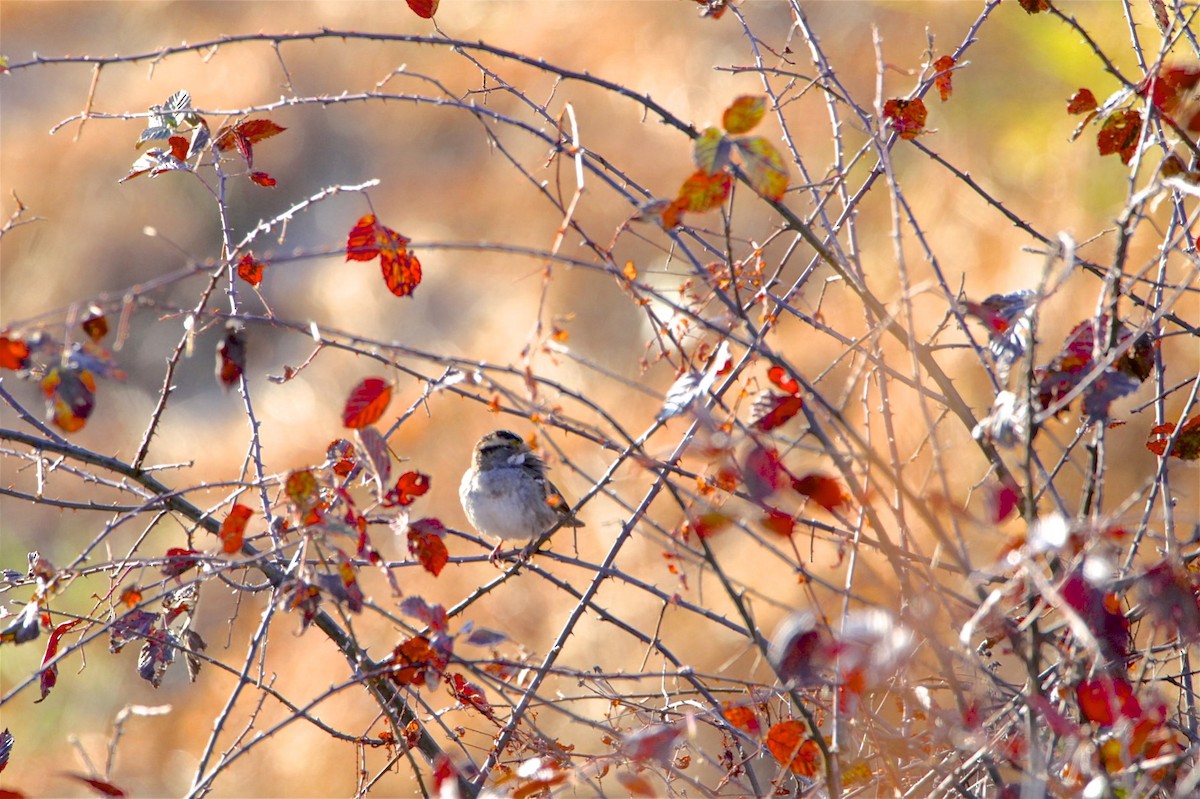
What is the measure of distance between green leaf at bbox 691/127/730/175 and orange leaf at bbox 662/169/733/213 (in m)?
0.06

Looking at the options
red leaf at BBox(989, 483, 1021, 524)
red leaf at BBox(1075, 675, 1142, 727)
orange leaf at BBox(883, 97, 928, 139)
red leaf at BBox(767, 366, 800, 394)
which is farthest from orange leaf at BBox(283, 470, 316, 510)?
orange leaf at BBox(883, 97, 928, 139)

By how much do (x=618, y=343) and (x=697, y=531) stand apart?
785 cm

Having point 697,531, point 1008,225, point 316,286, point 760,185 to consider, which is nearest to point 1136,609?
point 697,531

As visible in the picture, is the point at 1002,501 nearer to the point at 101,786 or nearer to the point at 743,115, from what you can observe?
the point at 743,115

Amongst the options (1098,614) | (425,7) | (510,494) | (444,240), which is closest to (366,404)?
(425,7)

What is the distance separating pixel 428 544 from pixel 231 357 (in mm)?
522

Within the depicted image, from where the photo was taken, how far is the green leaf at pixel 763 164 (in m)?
1.82

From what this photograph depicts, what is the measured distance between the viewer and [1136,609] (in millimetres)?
2242

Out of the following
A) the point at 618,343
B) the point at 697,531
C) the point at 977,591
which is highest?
the point at 618,343

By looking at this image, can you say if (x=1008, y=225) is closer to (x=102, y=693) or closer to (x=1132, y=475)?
(x=1132, y=475)

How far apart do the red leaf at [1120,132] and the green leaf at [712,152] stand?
1225 millimetres

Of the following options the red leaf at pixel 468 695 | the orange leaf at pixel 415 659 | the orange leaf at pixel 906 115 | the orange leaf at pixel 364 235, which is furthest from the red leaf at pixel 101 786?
the orange leaf at pixel 906 115

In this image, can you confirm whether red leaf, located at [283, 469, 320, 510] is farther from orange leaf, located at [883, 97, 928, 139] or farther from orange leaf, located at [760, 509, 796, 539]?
orange leaf, located at [883, 97, 928, 139]

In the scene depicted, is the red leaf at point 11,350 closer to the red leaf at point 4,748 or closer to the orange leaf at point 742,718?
the red leaf at point 4,748
